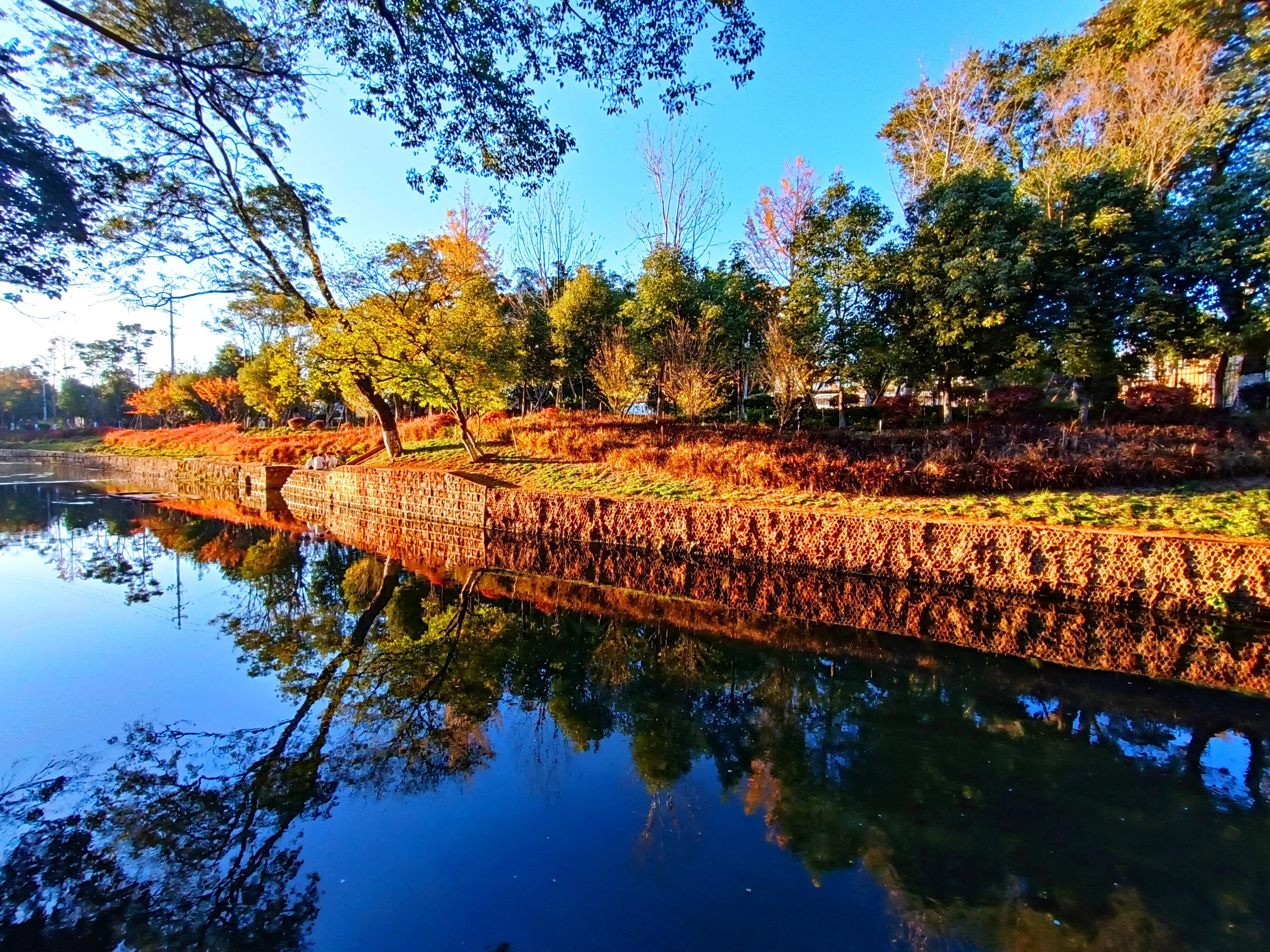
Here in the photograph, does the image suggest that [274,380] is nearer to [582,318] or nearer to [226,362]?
[582,318]

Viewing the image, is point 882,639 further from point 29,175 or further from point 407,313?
point 407,313

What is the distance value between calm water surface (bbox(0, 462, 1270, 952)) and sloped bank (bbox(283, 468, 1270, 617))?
2.49 m

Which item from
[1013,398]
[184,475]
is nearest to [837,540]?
[1013,398]

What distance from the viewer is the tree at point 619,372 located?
1673cm

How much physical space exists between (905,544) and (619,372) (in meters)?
10.3

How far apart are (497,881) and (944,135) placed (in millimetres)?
24688

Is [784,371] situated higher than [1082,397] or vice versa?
[784,371]

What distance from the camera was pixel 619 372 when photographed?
16672mm

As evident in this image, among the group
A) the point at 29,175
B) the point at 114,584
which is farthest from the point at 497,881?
the point at 114,584

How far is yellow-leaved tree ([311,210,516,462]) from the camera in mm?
14727

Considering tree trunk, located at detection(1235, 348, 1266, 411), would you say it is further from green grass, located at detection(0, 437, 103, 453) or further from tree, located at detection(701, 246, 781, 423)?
green grass, located at detection(0, 437, 103, 453)

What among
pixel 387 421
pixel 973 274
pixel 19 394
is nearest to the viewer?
pixel 973 274

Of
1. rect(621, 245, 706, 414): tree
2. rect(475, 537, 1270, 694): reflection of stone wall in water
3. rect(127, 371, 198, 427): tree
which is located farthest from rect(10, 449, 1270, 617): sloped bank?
rect(127, 371, 198, 427): tree

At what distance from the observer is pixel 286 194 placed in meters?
12.7
